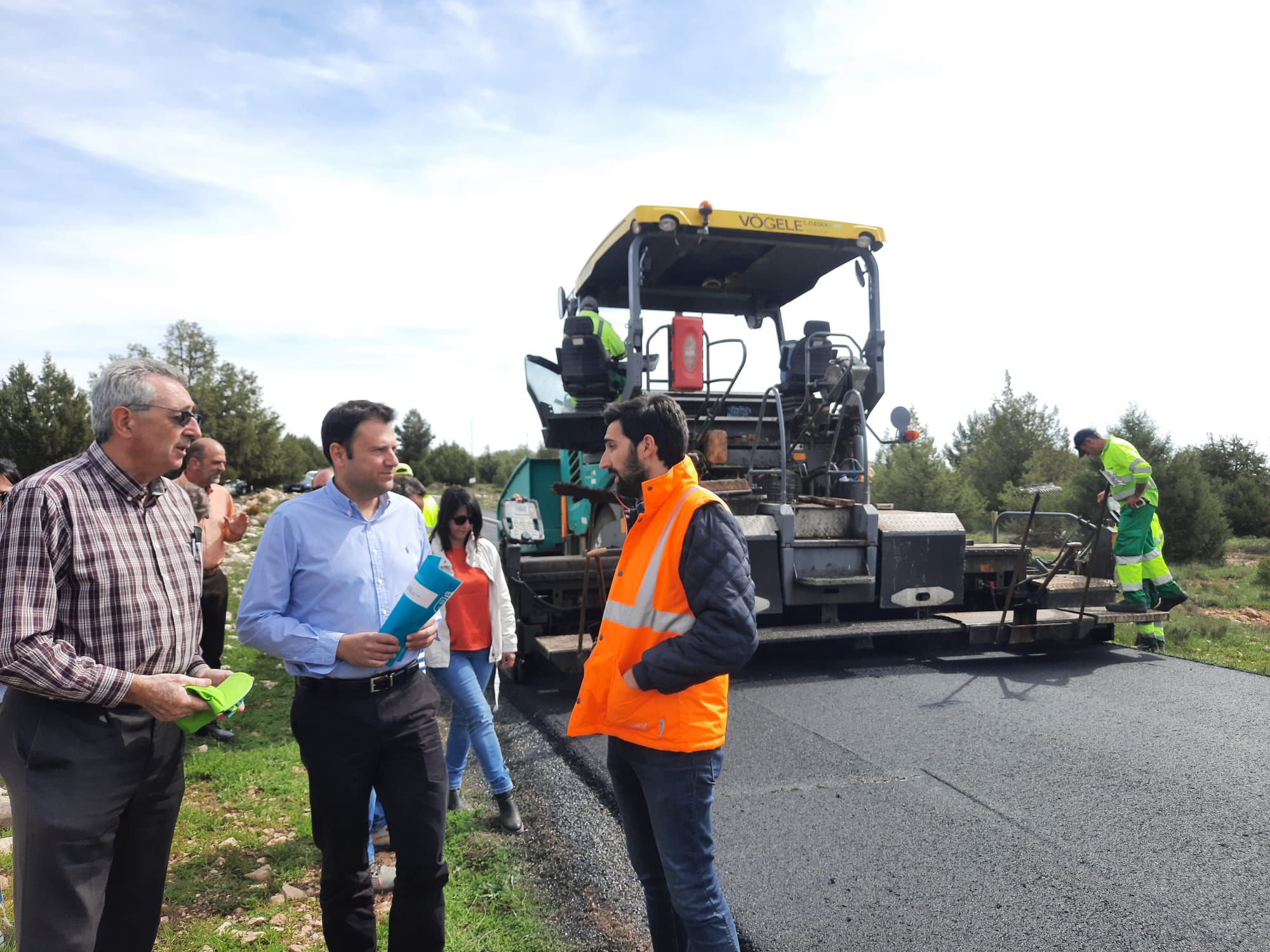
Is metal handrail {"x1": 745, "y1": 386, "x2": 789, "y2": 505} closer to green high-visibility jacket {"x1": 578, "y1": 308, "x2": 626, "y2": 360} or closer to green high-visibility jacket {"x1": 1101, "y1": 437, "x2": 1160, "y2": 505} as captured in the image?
green high-visibility jacket {"x1": 578, "y1": 308, "x2": 626, "y2": 360}

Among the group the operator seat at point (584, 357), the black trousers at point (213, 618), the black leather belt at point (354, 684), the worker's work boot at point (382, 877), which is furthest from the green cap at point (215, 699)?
the operator seat at point (584, 357)

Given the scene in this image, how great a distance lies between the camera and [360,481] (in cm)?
268

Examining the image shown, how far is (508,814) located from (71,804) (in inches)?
81.8

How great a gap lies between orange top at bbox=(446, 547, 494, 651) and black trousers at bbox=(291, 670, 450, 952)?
1333 millimetres

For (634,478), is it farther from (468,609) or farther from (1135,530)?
(1135,530)

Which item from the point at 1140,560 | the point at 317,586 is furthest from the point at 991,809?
the point at 1140,560

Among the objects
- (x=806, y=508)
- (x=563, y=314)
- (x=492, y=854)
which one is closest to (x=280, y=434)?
(x=563, y=314)

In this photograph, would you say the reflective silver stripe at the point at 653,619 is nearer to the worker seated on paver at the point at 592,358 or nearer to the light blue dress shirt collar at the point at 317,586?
the light blue dress shirt collar at the point at 317,586

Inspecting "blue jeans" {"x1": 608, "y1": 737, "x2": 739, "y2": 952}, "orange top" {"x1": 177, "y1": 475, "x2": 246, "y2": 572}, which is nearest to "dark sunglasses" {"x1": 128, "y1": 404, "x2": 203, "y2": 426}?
"blue jeans" {"x1": 608, "y1": 737, "x2": 739, "y2": 952}

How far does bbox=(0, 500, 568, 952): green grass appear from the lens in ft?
9.62

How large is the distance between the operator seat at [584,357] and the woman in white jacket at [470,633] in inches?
118

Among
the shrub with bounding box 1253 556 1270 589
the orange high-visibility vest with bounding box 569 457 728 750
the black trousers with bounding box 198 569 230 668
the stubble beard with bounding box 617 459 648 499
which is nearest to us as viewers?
the orange high-visibility vest with bounding box 569 457 728 750

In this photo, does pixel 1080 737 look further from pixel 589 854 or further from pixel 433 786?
pixel 433 786

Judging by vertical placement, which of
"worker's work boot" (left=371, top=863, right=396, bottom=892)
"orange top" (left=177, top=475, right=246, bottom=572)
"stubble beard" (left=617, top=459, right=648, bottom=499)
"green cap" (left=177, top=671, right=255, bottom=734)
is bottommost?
"worker's work boot" (left=371, top=863, right=396, bottom=892)
